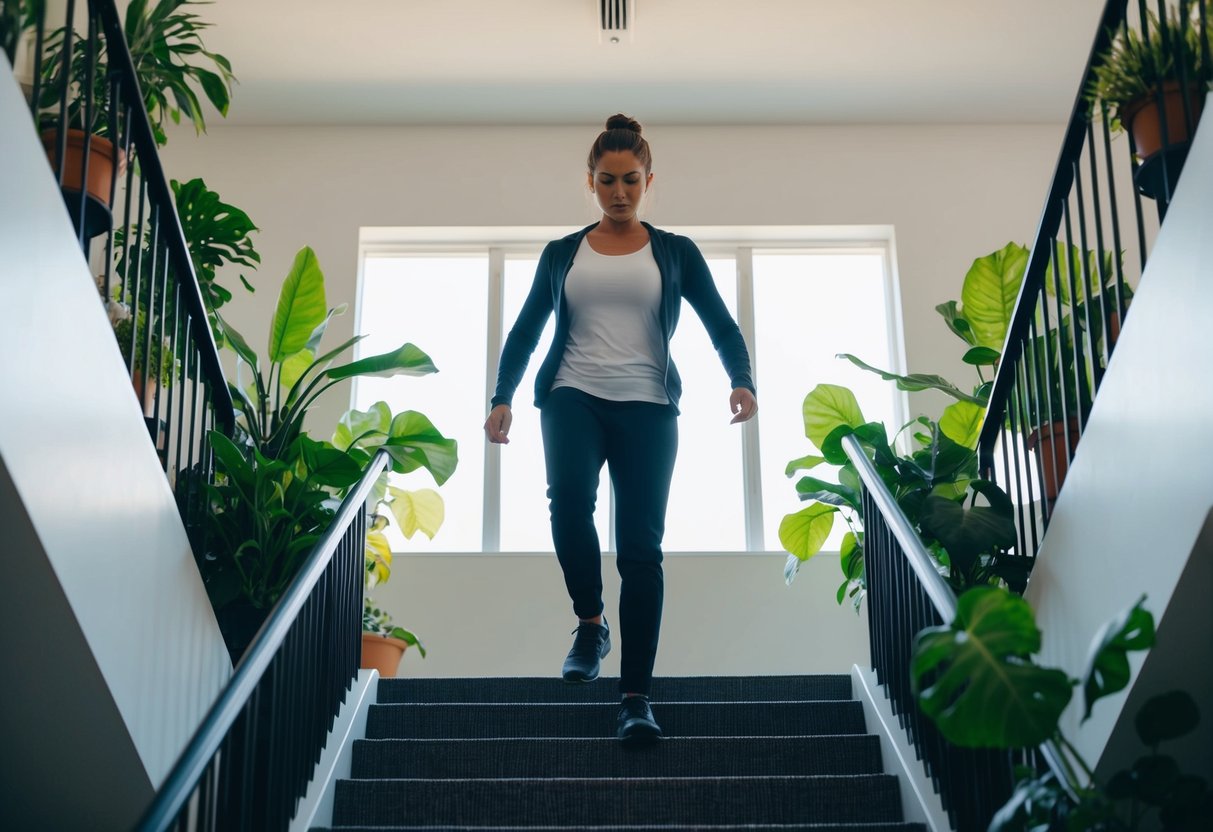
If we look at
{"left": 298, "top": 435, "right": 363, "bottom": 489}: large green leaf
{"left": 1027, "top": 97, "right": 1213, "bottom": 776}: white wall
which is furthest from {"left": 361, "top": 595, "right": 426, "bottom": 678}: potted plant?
{"left": 1027, "top": 97, "right": 1213, "bottom": 776}: white wall

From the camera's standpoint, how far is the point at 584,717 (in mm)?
3619

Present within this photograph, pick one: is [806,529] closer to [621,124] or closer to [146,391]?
[621,124]

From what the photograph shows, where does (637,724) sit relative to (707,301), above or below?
below

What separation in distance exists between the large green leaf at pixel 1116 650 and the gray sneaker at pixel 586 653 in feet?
4.59

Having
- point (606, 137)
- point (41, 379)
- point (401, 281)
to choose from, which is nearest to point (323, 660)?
point (41, 379)

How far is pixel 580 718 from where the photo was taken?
3.62 meters

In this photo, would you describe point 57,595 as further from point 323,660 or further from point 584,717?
point 584,717

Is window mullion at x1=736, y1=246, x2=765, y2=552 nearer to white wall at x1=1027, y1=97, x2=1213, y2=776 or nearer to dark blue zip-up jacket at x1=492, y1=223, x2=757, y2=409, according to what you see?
dark blue zip-up jacket at x1=492, y1=223, x2=757, y2=409

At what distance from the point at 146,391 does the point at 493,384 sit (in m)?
2.89

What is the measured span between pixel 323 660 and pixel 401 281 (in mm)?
3380

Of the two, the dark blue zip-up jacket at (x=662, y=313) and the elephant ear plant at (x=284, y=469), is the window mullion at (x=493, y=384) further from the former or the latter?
the dark blue zip-up jacket at (x=662, y=313)

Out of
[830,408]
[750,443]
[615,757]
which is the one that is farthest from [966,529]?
[750,443]

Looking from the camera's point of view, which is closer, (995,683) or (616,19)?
(995,683)

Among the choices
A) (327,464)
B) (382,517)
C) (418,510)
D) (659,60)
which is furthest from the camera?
(659,60)
